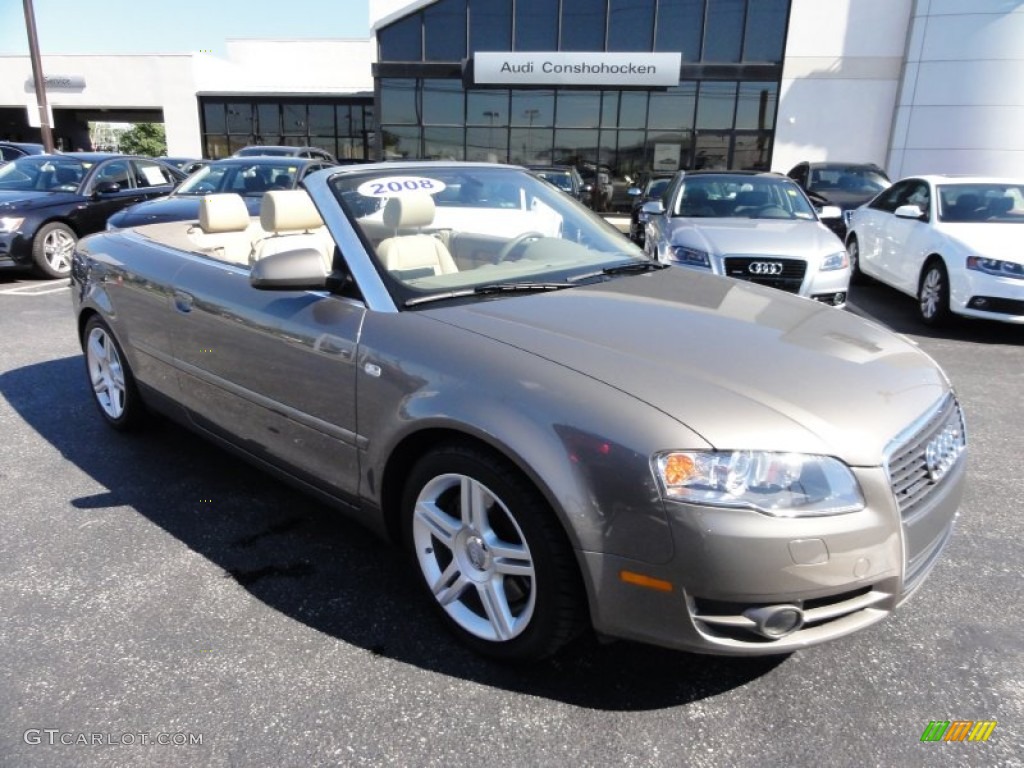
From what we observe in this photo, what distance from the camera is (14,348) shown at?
6.33 meters

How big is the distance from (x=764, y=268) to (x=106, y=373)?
517 centimetres

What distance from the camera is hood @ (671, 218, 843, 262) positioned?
256 inches

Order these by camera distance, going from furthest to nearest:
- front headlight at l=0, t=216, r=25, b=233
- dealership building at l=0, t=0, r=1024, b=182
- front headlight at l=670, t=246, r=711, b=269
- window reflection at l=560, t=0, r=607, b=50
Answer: window reflection at l=560, t=0, r=607, b=50, dealership building at l=0, t=0, r=1024, b=182, front headlight at l=0, t=216, r=25, b=233, front headlight at l=670, t=246, r=711, b=269

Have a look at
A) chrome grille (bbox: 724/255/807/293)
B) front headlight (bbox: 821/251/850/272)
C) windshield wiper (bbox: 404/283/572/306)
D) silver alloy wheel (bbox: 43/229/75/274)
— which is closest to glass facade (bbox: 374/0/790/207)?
silver alloy wheel (bbox: 43/229/75/274)

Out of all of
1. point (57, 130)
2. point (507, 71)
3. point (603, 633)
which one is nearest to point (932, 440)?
point (603, 633)

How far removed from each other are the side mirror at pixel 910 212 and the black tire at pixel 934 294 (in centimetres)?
62

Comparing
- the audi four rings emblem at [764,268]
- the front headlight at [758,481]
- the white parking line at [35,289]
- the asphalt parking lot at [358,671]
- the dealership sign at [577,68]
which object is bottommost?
the white parking line at [35,289]

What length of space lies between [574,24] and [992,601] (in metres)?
20.9

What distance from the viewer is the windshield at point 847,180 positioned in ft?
42.3

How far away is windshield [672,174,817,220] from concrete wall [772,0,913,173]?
13.8 meters

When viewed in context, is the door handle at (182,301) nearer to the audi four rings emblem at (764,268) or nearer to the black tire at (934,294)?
the audi four rings emblem at (764,268)

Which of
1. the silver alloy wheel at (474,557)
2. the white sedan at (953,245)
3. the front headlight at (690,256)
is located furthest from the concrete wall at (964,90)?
the silver alloy wheel at (474,557)

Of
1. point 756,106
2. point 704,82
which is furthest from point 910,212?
point 756,106

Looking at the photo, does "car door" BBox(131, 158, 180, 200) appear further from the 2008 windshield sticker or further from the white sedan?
the white sedan
